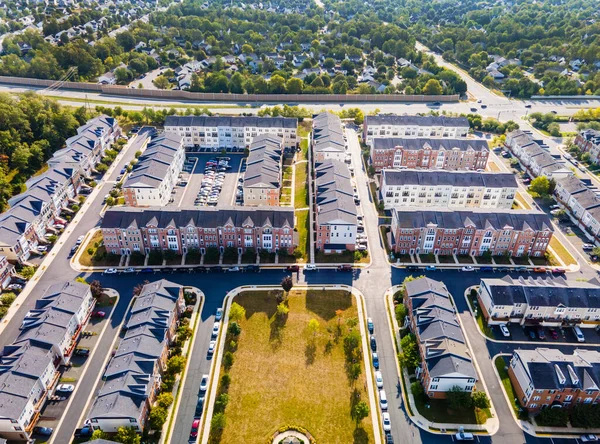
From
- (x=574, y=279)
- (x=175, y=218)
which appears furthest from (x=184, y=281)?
(x=574, y=279)

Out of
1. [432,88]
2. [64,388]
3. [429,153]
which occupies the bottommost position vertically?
[64,388]

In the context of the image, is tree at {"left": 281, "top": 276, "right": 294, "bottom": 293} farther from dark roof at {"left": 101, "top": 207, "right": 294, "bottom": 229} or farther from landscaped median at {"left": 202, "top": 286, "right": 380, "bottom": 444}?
dark roof at {"left": 101, "top": 207, "right": 294, "bottom": 229}

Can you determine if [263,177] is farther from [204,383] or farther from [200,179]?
[204,383]

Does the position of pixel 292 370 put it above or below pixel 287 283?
below

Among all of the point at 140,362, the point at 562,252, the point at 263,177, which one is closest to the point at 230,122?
the point at 263,177

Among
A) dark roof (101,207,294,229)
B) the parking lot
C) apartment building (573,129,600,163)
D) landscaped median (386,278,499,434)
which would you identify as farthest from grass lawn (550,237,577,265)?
the parking lot

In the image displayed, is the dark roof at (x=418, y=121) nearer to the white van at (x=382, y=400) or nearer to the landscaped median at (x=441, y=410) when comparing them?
the landscaped median at (x=441, y=410)
